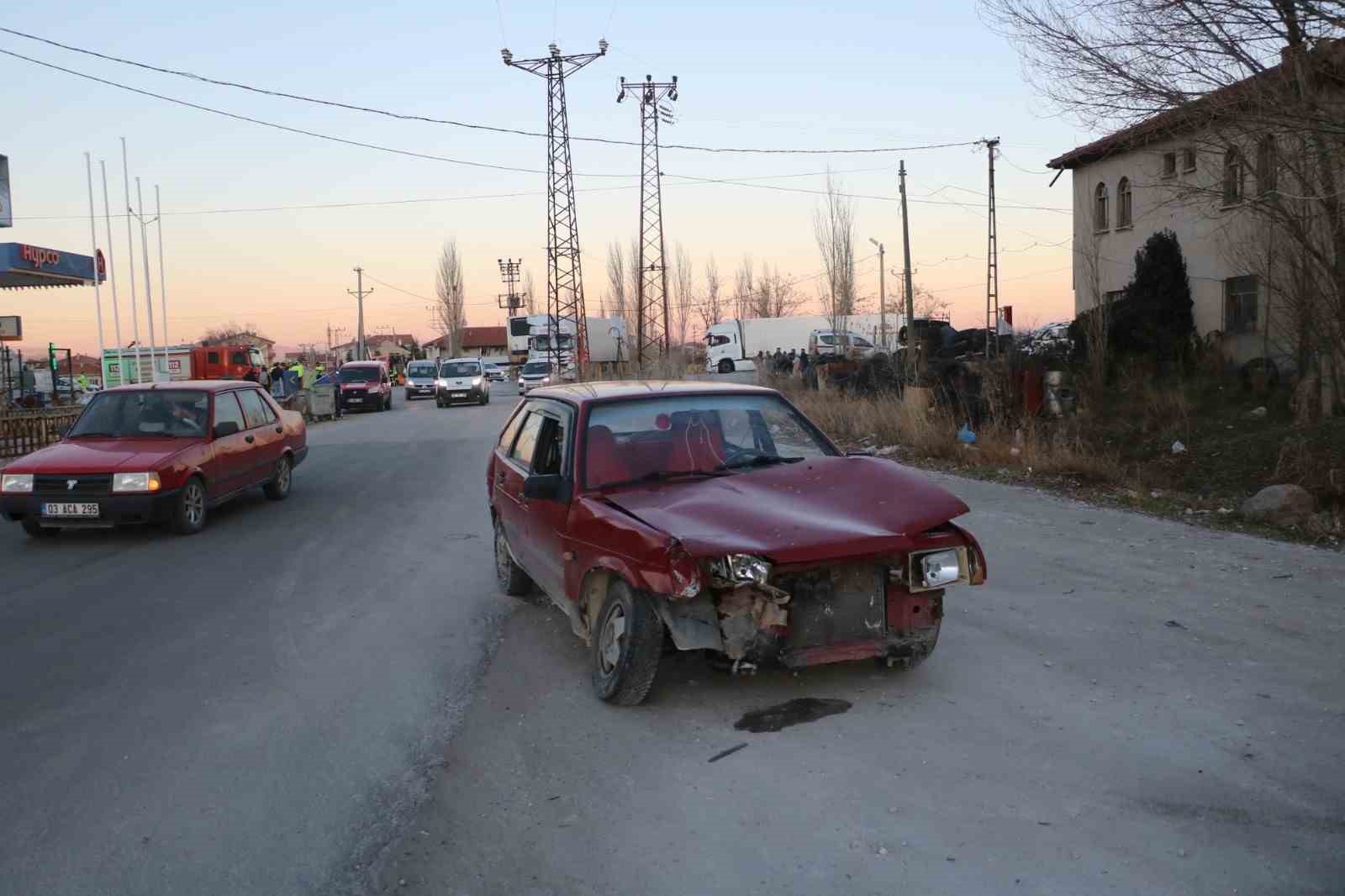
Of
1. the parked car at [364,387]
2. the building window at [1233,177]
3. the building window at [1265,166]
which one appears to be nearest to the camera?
the building window at [1265,166]

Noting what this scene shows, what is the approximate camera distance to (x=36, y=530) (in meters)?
10.5

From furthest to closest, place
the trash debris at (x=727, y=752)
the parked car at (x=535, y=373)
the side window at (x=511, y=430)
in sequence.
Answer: the parked car at (x=535, y=373) → the side window at (x=511, y=430) → the trash debris at (x=727, y=752)

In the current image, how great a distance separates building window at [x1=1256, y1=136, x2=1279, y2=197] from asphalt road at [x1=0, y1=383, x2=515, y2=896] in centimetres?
951

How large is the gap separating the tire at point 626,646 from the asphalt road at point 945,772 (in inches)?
5.1

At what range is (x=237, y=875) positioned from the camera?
3.46 m

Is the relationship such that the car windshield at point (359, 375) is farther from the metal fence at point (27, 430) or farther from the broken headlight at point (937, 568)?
the broken headlight at point (937, 568)

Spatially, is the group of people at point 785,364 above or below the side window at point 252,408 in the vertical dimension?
above

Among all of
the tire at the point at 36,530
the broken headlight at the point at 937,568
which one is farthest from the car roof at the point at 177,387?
the broken headlight at the point at 937,568

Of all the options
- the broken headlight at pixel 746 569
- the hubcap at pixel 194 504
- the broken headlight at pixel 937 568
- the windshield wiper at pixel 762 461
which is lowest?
the hubcap at pixel 194 504

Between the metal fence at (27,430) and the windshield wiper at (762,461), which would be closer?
the windshield wiper at (762,461)

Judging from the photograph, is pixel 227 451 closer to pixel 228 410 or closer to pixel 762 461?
pixel 228 410

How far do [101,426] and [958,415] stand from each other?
1217 centimetres

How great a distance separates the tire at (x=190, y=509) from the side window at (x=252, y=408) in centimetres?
160

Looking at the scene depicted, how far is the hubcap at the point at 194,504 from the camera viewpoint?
10.4 m
